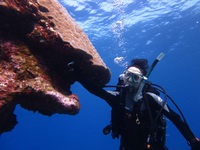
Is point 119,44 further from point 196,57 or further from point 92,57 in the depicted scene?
point 92,57

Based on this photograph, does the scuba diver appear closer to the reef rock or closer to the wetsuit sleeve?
the wetsuit sleeve

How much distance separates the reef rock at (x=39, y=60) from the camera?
4121 millimetres

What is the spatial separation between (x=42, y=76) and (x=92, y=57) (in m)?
1.29

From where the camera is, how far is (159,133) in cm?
498

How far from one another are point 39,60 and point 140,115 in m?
2.57

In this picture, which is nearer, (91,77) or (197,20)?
(91,77)

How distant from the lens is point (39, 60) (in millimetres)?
4785

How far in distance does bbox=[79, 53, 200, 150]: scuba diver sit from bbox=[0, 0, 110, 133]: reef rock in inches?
24.3

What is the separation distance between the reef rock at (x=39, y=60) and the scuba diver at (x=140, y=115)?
2.02 ft

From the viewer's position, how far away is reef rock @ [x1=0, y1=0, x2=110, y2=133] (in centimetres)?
412

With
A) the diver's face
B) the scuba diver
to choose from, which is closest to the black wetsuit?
the scuba diver

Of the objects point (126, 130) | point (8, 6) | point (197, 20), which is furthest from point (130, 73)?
point (197, 20)

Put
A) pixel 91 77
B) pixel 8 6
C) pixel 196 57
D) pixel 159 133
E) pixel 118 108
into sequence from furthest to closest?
pixel 196 57 < pixel 91 77 < pixel 118 108 < pixel 159 133 < pixel 8 6

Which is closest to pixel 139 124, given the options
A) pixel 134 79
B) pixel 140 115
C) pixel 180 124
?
pixel 140 115
